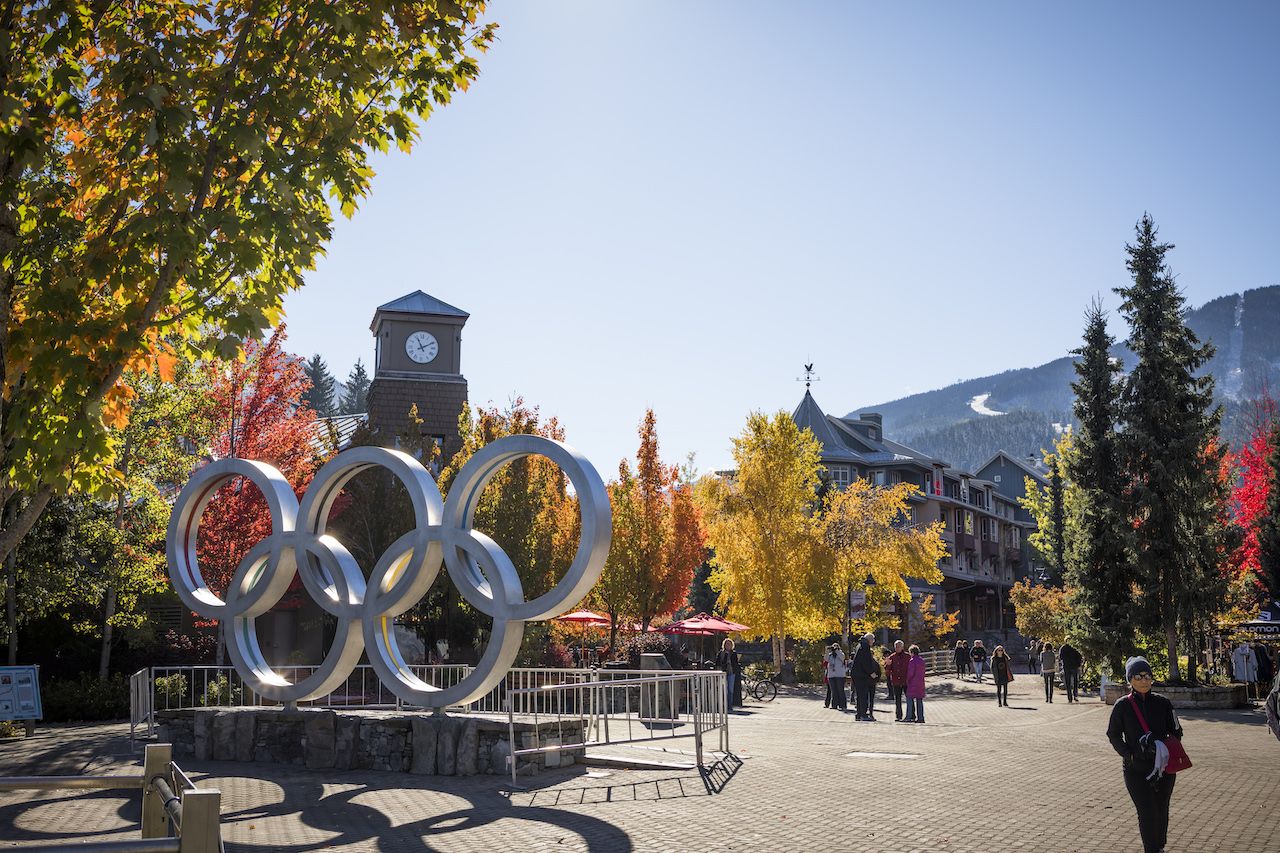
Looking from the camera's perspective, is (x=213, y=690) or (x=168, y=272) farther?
(x=213, y=690)

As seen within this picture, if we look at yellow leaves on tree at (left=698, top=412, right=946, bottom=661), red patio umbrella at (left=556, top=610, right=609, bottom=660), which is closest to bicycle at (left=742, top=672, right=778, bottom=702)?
red patio umbrella at (left=556, top=610, right=609, bottom=660)

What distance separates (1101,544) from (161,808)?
29.7 m

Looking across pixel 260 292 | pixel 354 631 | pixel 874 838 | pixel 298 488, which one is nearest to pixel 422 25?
pixel 260 292

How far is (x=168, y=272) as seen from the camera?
783 cm

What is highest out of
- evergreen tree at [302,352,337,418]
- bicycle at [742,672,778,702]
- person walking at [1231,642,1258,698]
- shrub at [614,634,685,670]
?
evergreen tree at [302,352,337,418]

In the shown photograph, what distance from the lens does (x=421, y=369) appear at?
39.1m

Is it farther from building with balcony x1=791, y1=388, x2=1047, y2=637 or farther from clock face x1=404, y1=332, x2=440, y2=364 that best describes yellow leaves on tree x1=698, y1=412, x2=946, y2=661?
clock face x1=404, y1=332, x2=440, y2=364

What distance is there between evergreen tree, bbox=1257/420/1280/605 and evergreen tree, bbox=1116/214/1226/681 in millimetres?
10052

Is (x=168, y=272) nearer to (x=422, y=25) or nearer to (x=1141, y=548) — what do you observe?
(x=422, y=25)

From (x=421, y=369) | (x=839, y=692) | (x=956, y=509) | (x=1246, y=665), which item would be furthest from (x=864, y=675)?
(x=956, y=509)

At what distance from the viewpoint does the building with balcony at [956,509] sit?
55438 millimetres

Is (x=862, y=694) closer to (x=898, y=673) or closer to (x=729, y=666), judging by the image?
(x=898, y=673)

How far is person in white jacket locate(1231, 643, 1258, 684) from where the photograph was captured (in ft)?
91.5

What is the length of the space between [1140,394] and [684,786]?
72.6 feet
